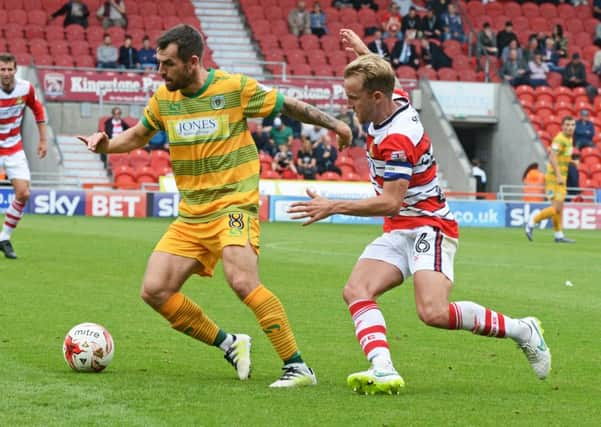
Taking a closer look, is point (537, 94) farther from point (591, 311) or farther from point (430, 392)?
point (430, 392)

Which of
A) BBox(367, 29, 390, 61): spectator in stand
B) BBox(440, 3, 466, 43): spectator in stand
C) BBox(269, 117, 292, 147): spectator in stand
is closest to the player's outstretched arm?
BBox(269, 117, 292, 147): spectator in stand

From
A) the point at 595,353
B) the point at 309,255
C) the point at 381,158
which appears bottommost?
the point at 309,255

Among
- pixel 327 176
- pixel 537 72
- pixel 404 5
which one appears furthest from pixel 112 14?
pixel 537 72

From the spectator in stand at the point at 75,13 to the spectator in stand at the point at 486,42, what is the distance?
11285mm

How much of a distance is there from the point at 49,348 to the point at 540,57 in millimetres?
29486

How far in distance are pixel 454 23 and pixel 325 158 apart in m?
8.11

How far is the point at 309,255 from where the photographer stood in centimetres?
1766

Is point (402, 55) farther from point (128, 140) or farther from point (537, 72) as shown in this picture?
point (128, 140)

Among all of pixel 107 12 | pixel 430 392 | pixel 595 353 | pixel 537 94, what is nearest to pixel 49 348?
pixel 430 392

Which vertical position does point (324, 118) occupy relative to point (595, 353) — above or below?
above

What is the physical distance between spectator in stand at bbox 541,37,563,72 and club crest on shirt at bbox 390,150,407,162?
100 feet

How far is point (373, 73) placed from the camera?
6613mm

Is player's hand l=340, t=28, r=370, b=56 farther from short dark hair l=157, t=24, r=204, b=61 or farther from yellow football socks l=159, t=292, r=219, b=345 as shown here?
yellow football socks l=159, t=292, r=219, b=345

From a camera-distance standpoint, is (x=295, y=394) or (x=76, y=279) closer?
(x=295, y=394)
